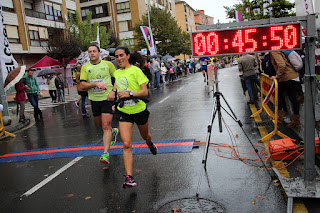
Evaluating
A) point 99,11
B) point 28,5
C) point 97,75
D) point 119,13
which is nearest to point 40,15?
point 28,5

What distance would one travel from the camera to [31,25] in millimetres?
36781

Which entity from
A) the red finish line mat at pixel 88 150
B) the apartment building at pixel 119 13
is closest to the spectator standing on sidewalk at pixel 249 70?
the red finish line mat at pixel 88 150

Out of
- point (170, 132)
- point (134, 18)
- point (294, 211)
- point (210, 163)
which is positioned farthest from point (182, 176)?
point (134, 18)

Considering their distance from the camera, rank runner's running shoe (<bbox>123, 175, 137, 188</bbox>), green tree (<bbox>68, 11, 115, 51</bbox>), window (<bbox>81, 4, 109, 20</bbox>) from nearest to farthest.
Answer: runner's running shoe (<bbox>123, 175, 137, 188</bbox>), green tree (<bbox>68, 11, 115, 51</bbox>), window (<bbox>81, 4, 109, 20</bbox>)

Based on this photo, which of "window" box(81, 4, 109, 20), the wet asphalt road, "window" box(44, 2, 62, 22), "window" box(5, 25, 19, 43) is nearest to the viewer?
the wet asphalt road

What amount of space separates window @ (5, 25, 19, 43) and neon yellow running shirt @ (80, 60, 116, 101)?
31.6m

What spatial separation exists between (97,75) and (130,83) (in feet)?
4.48

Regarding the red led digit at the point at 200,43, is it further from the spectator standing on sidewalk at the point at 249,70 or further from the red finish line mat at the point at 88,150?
the spectator standing on sidewalk at the point at 249,70

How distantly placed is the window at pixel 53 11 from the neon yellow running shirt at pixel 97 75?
3750 cm

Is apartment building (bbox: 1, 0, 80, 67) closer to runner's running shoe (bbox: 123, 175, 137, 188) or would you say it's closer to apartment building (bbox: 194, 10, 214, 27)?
runner's running shoe (bbox: 123, 175, 137, 188)

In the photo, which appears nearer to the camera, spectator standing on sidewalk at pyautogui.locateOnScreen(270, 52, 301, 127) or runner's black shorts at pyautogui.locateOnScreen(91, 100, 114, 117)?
runner's black shorts at pyautogui.locateOnScreen(91, 100, 114, 117)

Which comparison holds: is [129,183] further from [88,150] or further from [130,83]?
[88,150]

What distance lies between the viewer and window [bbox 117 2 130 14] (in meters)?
56.8

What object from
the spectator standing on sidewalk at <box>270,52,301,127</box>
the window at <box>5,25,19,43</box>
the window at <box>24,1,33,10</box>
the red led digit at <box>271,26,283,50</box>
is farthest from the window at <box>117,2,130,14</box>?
the red led digit at <box>271,26,283,50</box>
